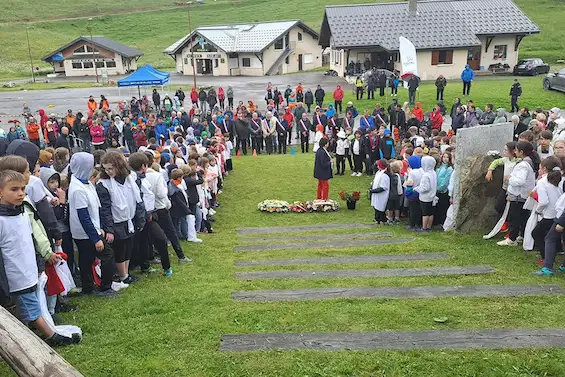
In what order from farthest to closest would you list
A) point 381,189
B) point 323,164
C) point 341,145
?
point 341,145 < point 323,164 < point 381,189

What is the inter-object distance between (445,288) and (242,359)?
134 inches

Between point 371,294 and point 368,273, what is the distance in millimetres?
1005

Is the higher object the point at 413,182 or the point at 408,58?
the point at 408,58

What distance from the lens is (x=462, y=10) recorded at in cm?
4162

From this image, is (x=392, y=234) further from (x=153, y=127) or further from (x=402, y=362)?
(x=153, y=127)

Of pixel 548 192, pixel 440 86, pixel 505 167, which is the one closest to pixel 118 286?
pixel 548 192

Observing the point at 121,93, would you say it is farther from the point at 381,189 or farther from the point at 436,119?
the point at 381,189

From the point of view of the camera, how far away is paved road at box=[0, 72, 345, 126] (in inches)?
1422

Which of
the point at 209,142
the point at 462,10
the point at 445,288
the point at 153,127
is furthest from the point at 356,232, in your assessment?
the point at 462,10

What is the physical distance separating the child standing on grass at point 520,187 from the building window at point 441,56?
3169cm

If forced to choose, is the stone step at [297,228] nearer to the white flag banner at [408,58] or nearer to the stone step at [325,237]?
the stone step at [325,237]

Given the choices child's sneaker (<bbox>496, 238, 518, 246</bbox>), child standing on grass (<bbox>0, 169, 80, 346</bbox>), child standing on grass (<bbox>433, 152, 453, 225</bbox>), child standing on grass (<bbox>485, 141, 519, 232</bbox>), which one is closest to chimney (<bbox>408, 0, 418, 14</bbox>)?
child standing on grass (<bbox>433, 152, 453, 225</bbox>)

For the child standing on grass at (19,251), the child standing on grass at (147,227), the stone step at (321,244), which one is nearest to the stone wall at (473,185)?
the stone step at (321,244)

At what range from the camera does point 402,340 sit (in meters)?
5.46
